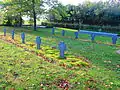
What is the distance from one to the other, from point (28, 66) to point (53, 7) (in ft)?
70.0

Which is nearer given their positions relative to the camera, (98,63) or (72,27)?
(98,63)

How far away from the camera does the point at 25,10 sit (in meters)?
29.2

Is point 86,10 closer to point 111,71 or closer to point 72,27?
point 72,27

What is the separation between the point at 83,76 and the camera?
750 cm

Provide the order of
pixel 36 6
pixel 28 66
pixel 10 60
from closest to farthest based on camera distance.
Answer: pixel 28 66, pixel 10 60, pixel 36 6

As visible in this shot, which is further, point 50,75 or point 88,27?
point 88,27

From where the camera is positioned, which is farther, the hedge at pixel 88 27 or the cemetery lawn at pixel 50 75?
the hedge at pixel 88 27

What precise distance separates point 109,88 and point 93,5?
3927 cm

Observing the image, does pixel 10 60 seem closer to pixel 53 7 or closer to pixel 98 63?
pixel 98 63

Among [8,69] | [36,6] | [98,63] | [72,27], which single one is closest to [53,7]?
[36,6]

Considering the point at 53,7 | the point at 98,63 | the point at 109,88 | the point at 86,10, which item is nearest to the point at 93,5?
the point at 86,10

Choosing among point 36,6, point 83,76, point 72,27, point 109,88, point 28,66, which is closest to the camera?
point 109,88

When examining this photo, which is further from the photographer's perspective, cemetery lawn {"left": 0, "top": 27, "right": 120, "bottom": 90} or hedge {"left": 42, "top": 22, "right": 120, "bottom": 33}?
hedge {"left": 42, "top": 22, "right": 120, "bottom": 33}

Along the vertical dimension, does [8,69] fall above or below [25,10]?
below
